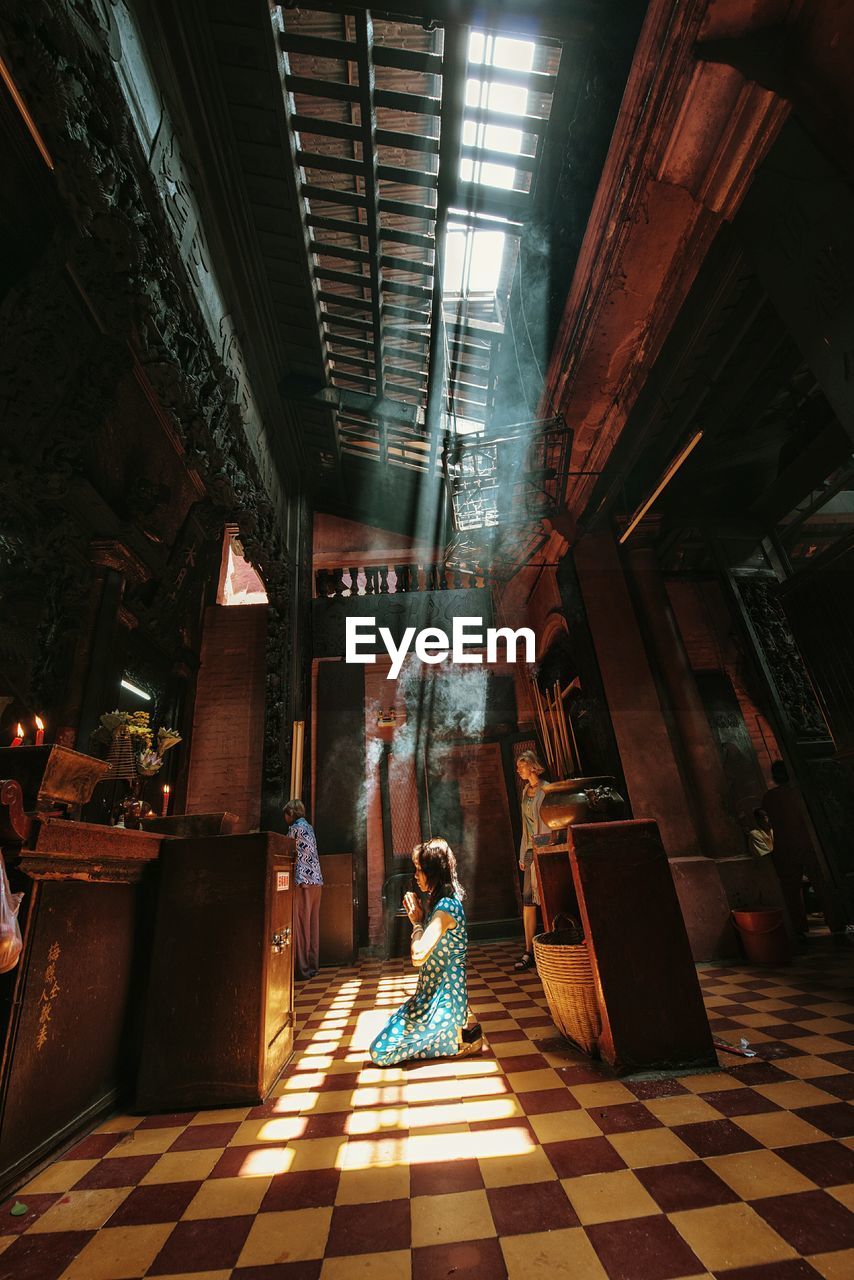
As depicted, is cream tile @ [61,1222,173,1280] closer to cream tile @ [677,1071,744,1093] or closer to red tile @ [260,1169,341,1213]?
red tile @ [260,1169,341,1213]

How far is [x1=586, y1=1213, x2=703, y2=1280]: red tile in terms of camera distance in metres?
1.24

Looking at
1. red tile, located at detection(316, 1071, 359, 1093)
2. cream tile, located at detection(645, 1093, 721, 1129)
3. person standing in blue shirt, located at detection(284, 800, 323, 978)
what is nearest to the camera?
cream tile, located at detection(645, 1093, 721, 1129)

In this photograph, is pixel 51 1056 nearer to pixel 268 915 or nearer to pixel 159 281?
pixel 268 915

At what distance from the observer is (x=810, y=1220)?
137 cm

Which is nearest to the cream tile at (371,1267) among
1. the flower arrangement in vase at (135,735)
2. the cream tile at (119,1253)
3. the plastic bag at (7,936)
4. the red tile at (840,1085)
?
the cream tile at (119,1253)

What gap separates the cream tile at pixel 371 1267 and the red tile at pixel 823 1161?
1213 mm

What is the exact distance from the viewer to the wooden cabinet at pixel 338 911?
615 centimetres

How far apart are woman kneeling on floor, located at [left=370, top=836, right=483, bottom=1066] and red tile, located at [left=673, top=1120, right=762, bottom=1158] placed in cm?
131

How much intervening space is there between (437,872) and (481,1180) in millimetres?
1598

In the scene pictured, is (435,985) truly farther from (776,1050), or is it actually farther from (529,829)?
(529,829)

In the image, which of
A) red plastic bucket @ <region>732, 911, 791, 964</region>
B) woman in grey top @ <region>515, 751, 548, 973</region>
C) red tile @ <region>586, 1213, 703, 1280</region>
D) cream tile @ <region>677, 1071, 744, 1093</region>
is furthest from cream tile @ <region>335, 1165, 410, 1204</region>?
red plastic bucket @ <region>732, 911, 791, 964</region>

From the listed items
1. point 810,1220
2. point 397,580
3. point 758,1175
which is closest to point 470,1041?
point 758,1175

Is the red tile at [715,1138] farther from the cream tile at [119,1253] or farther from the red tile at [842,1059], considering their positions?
the cream tile at [119,1253]

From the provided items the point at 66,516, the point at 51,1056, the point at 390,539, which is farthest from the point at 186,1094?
the point at 390,539
